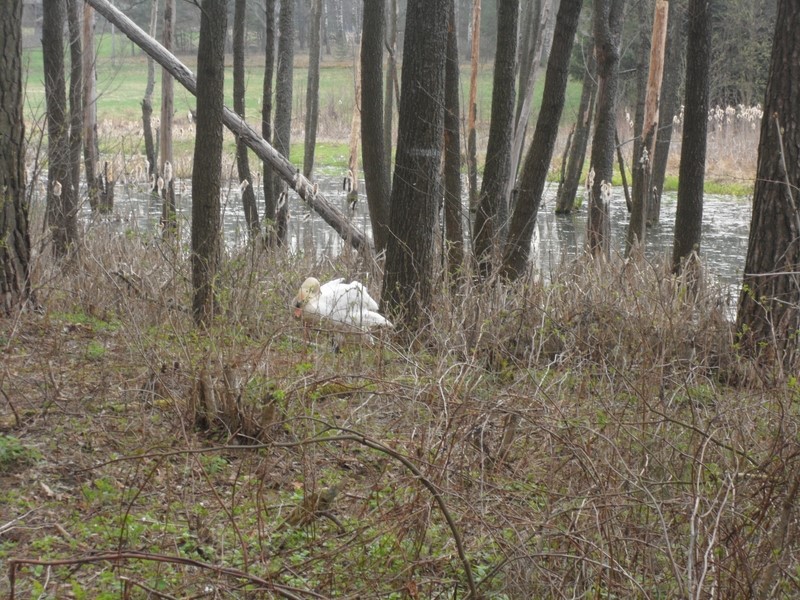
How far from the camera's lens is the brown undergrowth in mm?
3404

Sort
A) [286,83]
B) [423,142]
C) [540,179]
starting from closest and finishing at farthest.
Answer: [423,142] → [540,179] → [286,83]

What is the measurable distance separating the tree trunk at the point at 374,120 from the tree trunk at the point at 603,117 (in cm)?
259

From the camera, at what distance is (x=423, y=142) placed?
24.6 ft

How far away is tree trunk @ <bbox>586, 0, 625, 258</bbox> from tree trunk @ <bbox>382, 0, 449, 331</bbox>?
380cm

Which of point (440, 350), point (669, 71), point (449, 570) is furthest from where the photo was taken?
point (669, 71)

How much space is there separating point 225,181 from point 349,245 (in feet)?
26.6

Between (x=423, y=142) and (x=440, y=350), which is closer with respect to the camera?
(x=440, y=350)

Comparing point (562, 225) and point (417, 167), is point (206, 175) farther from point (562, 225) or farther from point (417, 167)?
point (562, 225)

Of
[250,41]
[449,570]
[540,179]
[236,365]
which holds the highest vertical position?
[250,41]

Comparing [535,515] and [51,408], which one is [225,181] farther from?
[535,515]

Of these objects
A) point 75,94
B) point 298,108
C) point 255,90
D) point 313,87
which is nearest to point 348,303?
point 75,94

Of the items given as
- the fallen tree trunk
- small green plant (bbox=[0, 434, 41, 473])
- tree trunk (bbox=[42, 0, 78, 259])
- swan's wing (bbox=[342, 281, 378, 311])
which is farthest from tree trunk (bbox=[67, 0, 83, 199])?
small green plant (bbox=[0, 434, 41, 473])

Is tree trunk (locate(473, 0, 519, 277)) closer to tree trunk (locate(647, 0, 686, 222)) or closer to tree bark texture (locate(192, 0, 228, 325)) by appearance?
tree bark texture (locate(192, 0, 228, 325))

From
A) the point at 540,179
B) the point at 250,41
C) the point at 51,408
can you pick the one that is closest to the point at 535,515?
the point at 51,408
